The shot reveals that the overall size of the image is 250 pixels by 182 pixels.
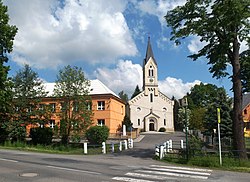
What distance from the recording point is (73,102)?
3194 centimetres

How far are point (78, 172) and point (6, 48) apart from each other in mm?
22434

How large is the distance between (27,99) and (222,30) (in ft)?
79.9

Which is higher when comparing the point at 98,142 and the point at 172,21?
the point at 172,21

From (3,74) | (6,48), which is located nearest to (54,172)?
(3,74)

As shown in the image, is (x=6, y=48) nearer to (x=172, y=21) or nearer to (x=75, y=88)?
(x=75, y=88)

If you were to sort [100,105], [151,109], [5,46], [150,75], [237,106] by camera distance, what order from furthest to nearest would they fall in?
[150,75]
[151,109]
[100,105]
[5,46]
[237,106]

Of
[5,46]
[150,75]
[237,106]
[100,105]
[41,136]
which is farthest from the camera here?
[150,75]

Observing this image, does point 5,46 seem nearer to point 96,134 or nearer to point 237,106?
point 96,134

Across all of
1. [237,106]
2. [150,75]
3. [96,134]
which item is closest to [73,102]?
[96,134]

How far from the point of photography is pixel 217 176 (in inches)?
476

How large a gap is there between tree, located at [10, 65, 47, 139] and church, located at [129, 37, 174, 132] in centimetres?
3399

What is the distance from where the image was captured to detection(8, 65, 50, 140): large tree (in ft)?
112

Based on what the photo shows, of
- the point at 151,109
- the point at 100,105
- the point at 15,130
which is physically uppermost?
the point at 100,105

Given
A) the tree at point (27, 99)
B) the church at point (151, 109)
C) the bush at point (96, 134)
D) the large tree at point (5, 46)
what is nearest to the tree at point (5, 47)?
the large tree at point (5, 46)
